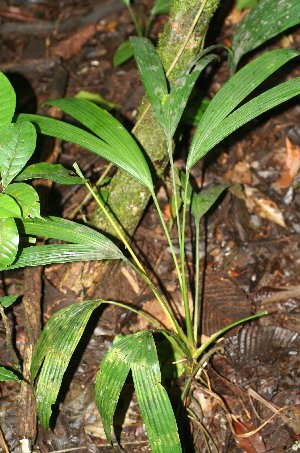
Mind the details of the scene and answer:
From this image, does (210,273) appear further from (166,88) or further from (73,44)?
(73,44)

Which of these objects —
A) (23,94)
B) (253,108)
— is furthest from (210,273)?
(23,94)

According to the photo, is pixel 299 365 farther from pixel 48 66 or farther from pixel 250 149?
pixel 48 66

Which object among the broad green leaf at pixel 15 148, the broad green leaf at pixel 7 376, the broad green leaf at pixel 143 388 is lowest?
the broad green leaf at pixel 143 388

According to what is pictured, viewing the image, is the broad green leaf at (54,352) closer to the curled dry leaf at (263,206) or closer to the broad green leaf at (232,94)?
the broad green leaf at (232,94)

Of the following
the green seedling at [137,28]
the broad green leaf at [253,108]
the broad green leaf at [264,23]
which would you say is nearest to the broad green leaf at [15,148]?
the broad green leaf at [253,108]

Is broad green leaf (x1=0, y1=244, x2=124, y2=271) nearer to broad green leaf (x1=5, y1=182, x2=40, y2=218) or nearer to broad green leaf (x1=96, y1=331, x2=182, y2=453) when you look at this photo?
broad green leaf (x1=5, y1=182, x2=40, y2=218)

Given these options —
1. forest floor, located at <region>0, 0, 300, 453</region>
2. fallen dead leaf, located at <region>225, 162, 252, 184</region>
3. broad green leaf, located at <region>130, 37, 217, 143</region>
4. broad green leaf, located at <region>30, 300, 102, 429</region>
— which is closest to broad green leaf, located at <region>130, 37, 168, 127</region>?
broad green leaf, located at <region>130, 37, 217, 143</region>
